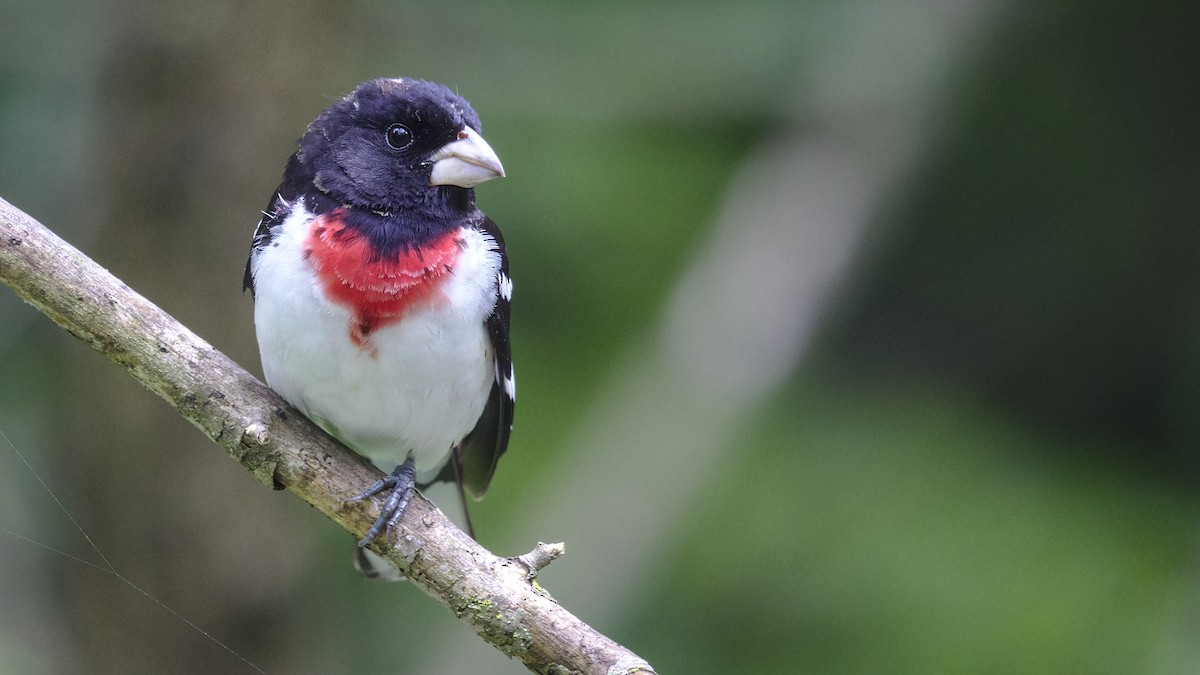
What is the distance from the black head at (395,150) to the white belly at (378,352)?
149 millimetres

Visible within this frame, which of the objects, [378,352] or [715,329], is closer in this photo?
[378,352]

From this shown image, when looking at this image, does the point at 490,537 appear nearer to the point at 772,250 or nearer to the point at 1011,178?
the point at 772,250

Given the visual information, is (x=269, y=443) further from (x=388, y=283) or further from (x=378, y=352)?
(x=388, y=283)

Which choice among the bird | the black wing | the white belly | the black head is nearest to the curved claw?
the bird

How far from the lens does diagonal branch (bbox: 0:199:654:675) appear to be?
2.42 m

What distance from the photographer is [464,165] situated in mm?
2936

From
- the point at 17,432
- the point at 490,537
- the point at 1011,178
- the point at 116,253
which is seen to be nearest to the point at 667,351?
the point at 490,537

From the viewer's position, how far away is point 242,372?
8.84ft

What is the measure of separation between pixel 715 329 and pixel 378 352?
264cm

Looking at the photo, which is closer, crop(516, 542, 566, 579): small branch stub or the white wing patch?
crop(516, 542, 566, 579): small branch stub

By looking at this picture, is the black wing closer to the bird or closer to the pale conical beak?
the bird

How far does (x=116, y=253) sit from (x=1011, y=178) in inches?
149

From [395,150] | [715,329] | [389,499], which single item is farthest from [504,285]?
[715,329]

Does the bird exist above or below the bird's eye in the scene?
below
